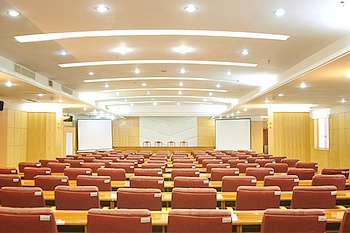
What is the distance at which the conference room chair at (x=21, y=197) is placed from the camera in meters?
4.95

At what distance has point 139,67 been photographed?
13.6 metres

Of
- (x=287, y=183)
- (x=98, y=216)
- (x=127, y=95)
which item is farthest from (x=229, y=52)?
(x=127, y=95)

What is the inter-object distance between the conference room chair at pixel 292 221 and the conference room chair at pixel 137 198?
1913mm

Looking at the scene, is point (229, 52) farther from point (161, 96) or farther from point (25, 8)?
point (161, 96)

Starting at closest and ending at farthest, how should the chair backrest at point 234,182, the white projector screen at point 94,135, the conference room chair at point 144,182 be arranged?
the conference room chair at point 144,182
the chair backrest at point 234,182
the white projector screen at point 94,135

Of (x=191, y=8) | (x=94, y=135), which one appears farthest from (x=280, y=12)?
(x=94, y=135)

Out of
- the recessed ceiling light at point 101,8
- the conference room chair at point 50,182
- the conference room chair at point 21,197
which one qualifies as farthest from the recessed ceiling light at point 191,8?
the conference room chair at point 21,197

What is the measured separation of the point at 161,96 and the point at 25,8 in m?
A: 17.6

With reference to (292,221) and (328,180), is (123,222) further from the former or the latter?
(328,180)

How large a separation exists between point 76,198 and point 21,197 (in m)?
0.72

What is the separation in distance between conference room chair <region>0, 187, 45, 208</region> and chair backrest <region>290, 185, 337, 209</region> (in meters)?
3.26

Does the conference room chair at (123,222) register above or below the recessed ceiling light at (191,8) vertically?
below

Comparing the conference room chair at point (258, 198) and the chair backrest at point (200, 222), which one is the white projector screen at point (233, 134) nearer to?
the conference room chair at point (258, 198)

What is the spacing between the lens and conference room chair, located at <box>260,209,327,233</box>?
323cm
